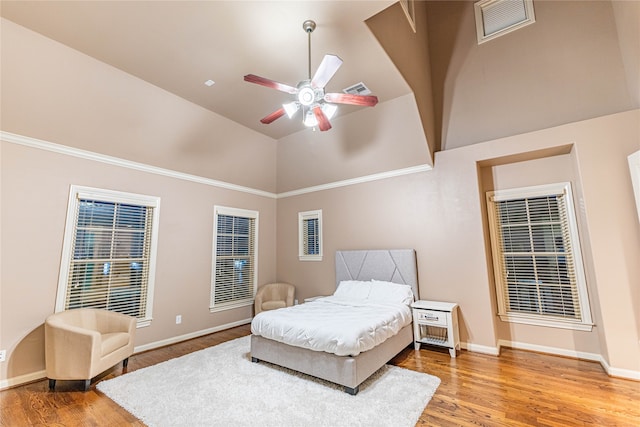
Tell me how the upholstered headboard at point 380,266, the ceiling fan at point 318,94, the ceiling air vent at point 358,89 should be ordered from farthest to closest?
the upholstered headboard at point 380,266, the ceiling air vent at point 358,89, the ceiling fan at point 318,94

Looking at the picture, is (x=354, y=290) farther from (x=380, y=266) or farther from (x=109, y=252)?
(x=109, y=252)

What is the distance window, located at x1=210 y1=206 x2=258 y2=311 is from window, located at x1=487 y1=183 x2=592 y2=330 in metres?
4.46

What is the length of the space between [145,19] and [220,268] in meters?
3.92

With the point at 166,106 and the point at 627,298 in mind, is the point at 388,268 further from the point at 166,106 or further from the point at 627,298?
the point at 166,106

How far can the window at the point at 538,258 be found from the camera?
12.2 ft

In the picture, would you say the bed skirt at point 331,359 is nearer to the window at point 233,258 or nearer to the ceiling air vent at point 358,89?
the window at point 233,258

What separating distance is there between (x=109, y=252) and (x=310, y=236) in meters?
3.46

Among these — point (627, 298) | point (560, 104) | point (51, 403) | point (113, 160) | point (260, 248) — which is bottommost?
point (51, 403)

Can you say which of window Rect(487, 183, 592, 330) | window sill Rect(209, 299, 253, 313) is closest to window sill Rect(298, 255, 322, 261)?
window sill Rect(209, 299, 253, 313)

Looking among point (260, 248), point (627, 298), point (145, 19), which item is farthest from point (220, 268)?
point (627, 298)

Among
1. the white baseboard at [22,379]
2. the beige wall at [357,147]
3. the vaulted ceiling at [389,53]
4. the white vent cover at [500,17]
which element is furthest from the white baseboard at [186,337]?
the white vent cover at [500,17]

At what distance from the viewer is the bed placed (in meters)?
2.83

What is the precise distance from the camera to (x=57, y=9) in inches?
110

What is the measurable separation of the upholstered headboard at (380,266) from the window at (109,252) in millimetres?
3195
